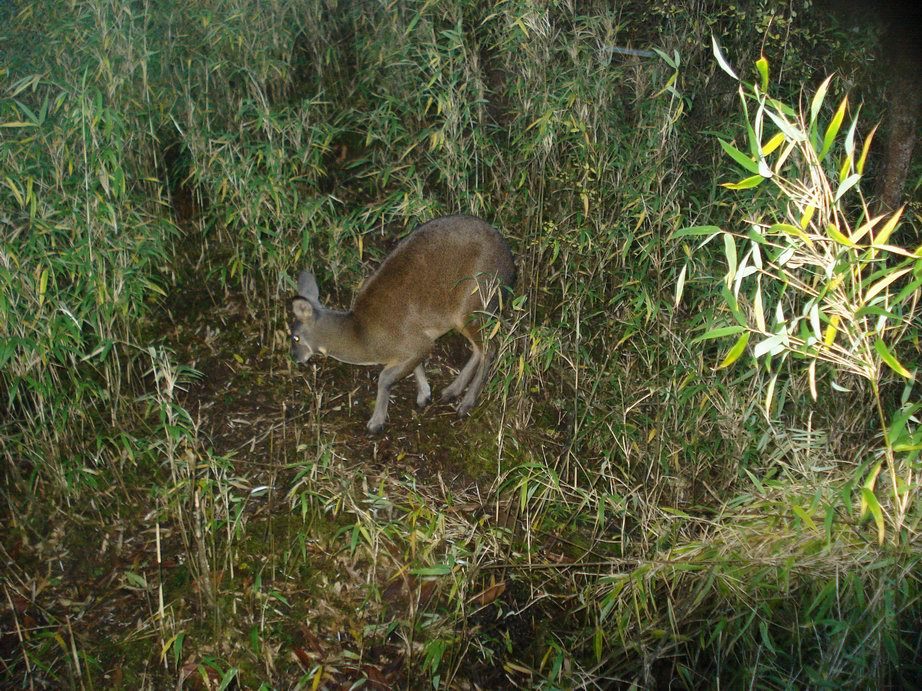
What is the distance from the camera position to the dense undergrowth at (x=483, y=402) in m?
3.19

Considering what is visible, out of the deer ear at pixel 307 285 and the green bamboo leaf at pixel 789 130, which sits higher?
the green bamboo leaf at pixel 789 130

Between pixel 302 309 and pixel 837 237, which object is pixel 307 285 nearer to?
pixel 302 309

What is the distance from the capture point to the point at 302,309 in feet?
15.6

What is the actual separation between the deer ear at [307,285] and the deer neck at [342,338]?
146 mm

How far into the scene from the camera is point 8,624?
3.56m

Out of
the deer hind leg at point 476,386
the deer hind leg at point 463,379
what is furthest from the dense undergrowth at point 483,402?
the deer hind leg at point 463,379

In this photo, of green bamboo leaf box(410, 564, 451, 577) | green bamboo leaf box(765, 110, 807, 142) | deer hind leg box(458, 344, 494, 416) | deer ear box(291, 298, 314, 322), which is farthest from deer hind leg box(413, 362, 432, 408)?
green bamboo leaf box(765, 110, 807, 142)

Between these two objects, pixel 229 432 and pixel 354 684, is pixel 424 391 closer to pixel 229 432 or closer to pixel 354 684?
pixel 229 432

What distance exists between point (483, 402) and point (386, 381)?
59 cm

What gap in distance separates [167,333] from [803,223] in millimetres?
3879

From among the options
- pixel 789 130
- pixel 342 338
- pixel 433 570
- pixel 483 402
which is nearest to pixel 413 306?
pixel 342 338

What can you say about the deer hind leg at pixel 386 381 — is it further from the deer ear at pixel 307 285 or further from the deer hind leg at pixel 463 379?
the deer ear at pixel 307 285

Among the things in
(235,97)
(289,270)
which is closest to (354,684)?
(289,270)

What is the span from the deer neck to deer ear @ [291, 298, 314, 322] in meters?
0.09
